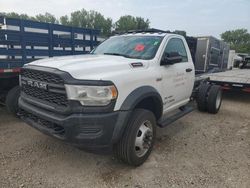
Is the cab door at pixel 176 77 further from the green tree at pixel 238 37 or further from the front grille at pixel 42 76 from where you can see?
the green tree at pixel 238 37

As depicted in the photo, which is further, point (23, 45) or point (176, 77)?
point (23, 45)

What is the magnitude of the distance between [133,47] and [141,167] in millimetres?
2054

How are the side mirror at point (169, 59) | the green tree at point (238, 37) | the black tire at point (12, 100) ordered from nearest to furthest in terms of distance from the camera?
the side mirror at point (169, 59) → the black tire at point (12, 100) → the green tree at point (238, 37)

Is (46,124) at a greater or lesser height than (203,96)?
greater

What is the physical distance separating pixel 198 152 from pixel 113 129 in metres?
1.95

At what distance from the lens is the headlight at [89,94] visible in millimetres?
2666

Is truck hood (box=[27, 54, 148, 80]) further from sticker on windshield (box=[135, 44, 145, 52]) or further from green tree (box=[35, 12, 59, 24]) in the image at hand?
green tree (box=[35, 12, 59, 24])

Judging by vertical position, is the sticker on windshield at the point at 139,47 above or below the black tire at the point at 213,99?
above

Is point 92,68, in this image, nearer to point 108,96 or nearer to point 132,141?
point 108,96

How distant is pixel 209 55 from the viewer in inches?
464

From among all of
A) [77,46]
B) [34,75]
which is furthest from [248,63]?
[34,75]

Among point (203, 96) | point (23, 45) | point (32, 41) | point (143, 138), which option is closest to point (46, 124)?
point (143, 138)

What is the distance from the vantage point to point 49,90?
291cm

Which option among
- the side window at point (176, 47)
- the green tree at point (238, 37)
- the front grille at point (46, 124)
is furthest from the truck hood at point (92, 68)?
the green tree at point (238, 37)
